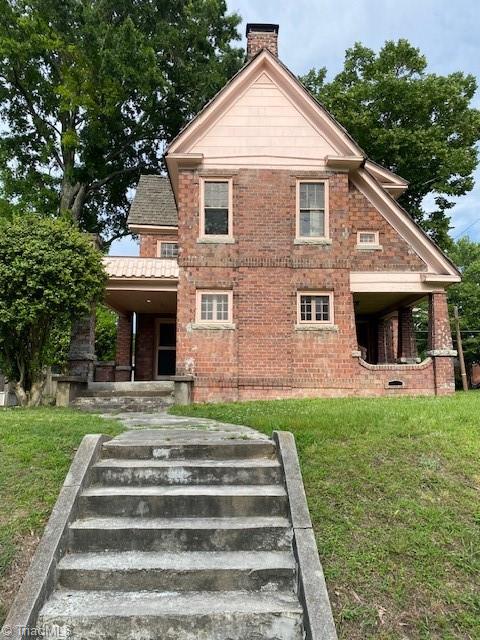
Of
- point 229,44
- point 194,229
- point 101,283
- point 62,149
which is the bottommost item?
point 101,283

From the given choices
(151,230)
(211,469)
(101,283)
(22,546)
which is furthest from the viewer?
(151,230)

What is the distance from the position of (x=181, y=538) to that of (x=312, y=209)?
34.1 ft

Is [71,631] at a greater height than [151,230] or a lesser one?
lesser

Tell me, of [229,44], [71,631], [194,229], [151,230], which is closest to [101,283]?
[194,229]

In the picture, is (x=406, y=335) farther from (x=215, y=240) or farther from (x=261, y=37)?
(x=261, y=37)

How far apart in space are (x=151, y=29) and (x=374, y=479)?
2948 centimetres

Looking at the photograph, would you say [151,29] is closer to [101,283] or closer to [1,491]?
[101,283]

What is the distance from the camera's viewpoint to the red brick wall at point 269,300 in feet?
41.2

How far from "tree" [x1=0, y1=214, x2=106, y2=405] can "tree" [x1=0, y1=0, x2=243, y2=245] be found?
15.7 metres

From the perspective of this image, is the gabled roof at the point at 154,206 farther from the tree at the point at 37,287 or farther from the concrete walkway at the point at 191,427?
the concrete walkway at the point at 191,427

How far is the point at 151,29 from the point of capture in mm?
28000

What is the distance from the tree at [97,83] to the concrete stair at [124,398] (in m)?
16.5

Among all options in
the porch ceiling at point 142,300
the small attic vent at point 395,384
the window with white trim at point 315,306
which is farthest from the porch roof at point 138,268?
the small attic vent at point 395,384

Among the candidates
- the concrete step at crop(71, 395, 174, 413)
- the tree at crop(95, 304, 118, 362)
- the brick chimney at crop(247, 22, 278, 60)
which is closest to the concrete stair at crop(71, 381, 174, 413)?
the concrete step at crop(71, 395, 174, 413)
